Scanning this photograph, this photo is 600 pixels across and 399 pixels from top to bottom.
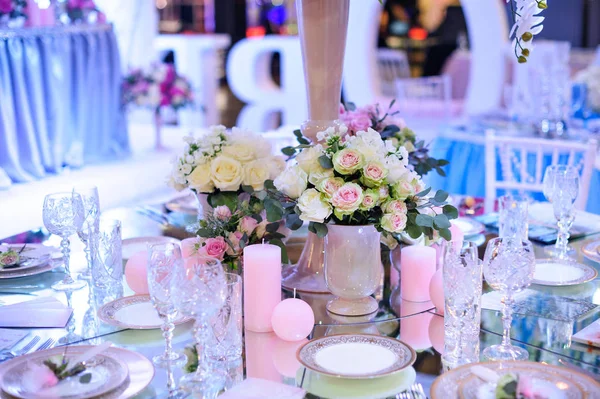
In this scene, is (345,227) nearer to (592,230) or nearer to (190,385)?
(190,385)

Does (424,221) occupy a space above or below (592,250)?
above

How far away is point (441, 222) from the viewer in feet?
4.92

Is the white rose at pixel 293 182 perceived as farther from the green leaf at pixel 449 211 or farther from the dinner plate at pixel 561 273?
the dinner plate at pixel 561 273

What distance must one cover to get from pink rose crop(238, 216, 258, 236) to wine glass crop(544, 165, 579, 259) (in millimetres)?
818

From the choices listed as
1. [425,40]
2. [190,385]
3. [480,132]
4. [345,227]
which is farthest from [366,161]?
[425,40]

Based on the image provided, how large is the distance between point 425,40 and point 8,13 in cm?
693

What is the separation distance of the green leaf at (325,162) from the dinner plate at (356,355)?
315 millimetres

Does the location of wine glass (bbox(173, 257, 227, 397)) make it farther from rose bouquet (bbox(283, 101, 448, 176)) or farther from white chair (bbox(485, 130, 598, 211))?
white chair (bbox(485, 130, 598, 211))

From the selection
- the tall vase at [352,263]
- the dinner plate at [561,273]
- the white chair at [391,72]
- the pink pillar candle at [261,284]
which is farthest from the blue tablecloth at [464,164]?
the white chair at [391,72]

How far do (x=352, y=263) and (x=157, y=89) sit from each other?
439 cm

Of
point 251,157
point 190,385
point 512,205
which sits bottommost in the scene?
point 190,385

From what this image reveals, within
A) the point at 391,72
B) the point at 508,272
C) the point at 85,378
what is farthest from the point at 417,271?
the point at 391,72

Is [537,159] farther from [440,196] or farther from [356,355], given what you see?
[356,355]

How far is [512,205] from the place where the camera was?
1.93 m
